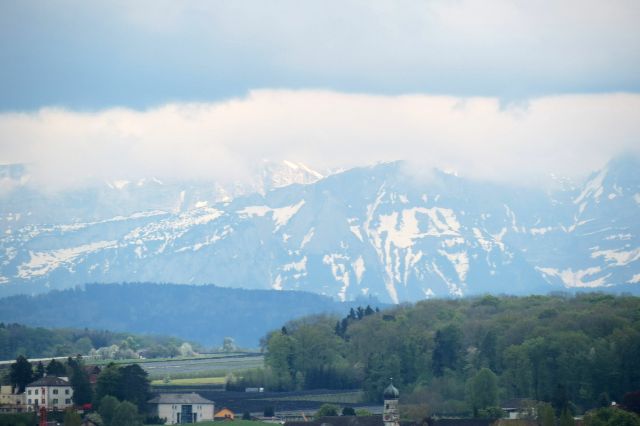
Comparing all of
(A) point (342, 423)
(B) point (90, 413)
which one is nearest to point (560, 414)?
(A) point (342, 423)

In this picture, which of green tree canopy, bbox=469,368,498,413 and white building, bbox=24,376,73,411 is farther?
white building, bbox=24,376,73,411

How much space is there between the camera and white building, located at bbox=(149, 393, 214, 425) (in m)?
175

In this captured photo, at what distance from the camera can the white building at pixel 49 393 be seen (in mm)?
179000

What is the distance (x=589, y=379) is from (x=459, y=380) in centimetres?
2248

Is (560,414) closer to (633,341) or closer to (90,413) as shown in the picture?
(633,341)

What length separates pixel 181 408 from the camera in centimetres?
17712

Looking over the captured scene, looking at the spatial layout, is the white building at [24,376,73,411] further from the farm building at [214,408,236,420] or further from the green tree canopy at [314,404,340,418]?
the green tree canopy at [314,404,340,418]

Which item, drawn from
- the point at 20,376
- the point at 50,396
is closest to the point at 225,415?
the point at 50,396

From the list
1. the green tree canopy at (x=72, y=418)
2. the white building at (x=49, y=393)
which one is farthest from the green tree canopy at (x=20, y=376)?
the green tree canopy at (x=72, y=418)

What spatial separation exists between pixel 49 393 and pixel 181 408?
13.1 m

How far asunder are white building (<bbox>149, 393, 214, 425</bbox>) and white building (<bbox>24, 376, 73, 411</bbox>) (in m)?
7.96

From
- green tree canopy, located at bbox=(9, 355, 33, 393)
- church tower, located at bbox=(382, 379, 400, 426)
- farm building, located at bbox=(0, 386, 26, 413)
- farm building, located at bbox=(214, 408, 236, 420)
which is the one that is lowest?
church tower, located at bbox=(382, 379, 400, 426)

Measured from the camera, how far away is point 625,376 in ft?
565

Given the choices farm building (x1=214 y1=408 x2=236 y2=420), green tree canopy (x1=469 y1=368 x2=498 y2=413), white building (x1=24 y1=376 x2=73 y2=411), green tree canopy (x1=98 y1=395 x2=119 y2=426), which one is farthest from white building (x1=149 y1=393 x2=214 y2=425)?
green tree canopy (x1=469 y1=368 x2=498 y2=413)
